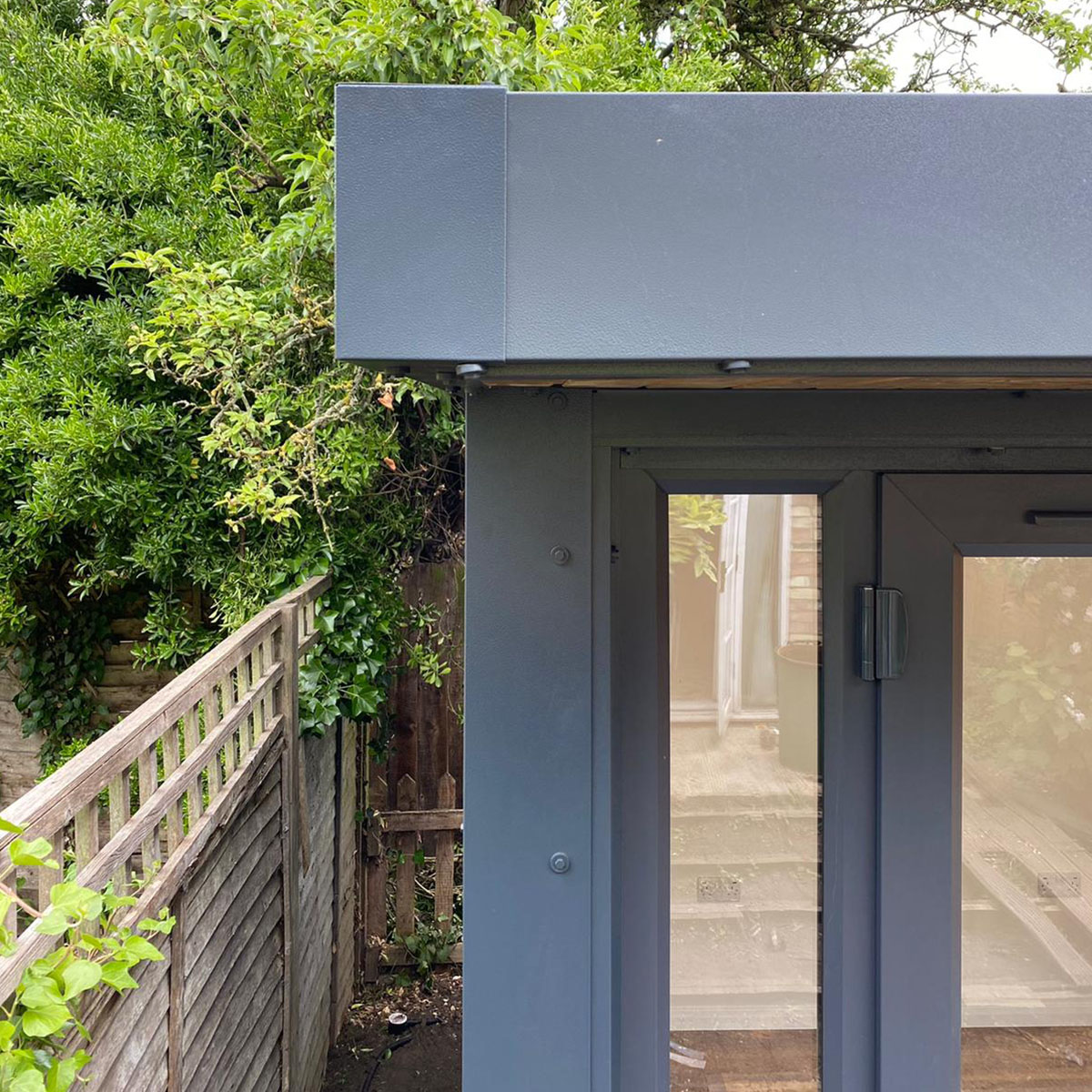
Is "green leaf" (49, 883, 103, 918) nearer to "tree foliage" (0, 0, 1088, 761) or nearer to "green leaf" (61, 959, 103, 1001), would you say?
"green leaf" (61, 959, 103, 1001)

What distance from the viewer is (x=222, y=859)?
7.82 feet

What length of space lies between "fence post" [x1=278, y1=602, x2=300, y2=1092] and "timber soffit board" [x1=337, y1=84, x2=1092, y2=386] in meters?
2.43

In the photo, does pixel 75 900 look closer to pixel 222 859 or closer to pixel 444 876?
pixel 222 859

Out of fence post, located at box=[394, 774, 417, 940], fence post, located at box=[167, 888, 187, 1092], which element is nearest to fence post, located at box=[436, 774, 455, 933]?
fence post, located at box=[394, 774, 417, 940]

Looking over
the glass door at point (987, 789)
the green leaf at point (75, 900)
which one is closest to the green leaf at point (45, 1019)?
the green leaf at point (75, 900)

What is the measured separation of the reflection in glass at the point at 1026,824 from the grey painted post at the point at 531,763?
825 millimetres

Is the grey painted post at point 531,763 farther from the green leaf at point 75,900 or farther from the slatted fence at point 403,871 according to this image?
the slatted fence at point 403,871

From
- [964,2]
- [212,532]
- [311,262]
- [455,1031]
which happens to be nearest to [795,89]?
[964,2]

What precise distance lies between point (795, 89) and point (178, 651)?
16.7 ft

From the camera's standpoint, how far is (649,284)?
103cm

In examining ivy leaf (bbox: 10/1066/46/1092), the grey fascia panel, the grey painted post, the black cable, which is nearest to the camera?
the grey fascia panel

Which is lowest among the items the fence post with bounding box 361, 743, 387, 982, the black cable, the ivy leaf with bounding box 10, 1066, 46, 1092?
the black cable

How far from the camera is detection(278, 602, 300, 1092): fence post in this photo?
10.1 feet

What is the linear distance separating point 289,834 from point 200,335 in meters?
2.10
